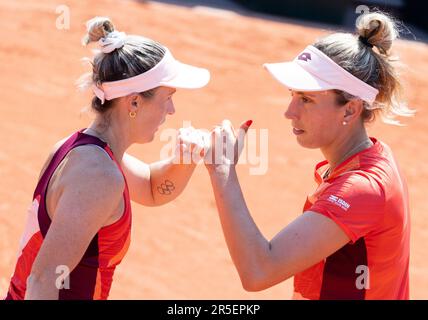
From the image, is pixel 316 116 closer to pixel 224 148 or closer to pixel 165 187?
pixel 224 148

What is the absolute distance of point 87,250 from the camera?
3391 millimetres

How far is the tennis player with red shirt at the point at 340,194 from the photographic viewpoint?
10.8 ft

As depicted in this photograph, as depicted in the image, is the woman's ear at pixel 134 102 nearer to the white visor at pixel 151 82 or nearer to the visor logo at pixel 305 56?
the white visor at pixel 151 82

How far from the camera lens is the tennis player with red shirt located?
328 cm

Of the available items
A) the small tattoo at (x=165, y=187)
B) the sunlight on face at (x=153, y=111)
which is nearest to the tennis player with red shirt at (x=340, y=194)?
the sunlight on face at (x=153, y=111)

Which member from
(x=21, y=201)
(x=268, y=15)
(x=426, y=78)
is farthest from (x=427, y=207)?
(x=268, y=15)

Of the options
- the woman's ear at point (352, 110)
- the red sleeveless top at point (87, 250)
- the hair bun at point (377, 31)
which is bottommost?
the red sleeveless top at point (87, 250)

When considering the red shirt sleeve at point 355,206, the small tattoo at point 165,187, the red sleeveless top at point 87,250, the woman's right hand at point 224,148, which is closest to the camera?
the red shirt sleeve at point 355,206

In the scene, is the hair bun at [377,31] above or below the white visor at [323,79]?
above

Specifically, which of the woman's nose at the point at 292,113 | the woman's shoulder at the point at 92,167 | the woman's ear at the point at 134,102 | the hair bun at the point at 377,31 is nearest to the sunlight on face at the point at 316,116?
the woman's nose at the point at 292,113

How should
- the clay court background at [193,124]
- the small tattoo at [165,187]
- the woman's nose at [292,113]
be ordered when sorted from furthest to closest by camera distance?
1. the clay court background at [193,124]
2. the small tattoo at [165,187]
3. the woman's nose at [292,113]

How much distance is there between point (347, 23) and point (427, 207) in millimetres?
8308

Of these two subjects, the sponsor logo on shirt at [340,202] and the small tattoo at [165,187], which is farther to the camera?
the small tattoo at [165,187]

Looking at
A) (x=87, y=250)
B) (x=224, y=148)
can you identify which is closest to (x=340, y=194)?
(x=224, y=148)
